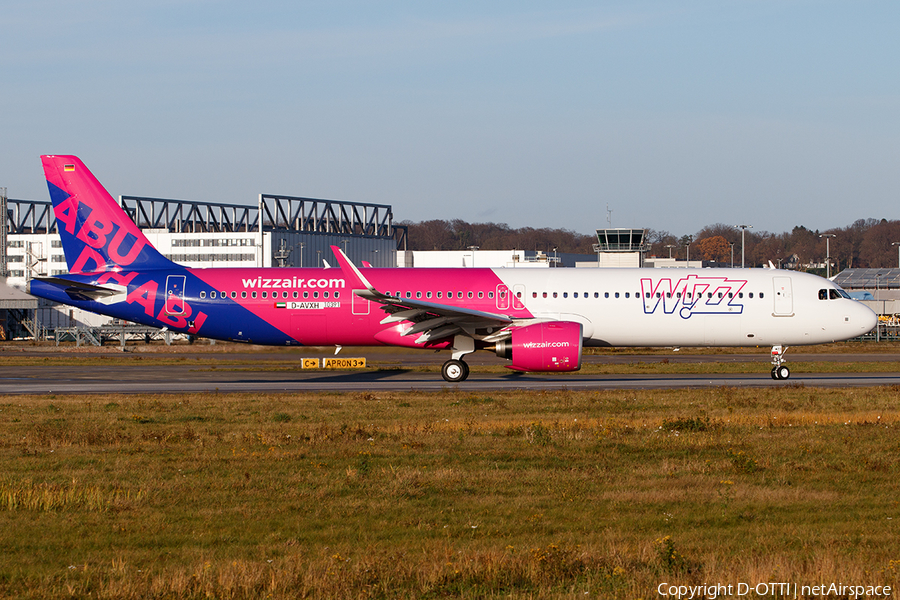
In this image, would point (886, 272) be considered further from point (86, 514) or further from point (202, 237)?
point (86, 514)

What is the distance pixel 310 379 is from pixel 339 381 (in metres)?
1.79

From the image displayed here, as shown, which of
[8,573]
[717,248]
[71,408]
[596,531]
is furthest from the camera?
[717,248]

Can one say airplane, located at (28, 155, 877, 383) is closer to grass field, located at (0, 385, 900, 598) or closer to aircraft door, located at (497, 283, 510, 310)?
aircraft door, located at (497, 283, 510, 310)

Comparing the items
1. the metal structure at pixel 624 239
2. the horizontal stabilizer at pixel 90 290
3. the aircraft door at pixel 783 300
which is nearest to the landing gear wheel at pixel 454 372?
the aircraft door at pixel 783 300

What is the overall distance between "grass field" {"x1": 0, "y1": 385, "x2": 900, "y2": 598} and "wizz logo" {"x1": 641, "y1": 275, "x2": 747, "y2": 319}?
33.1 ft

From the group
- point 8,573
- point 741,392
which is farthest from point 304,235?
point 8,573

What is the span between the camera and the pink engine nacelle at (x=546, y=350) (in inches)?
1180

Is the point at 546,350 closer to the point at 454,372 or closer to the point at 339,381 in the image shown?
the point at 454,372

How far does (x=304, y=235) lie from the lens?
381ft

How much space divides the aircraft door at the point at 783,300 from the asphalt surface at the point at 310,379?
2606 millimetres

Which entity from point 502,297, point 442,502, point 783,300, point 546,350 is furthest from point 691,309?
point 442,502

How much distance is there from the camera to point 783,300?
32656 millimetres

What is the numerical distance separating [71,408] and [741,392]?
19.9m

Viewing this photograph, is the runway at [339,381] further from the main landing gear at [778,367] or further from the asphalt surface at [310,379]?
the main landing gear at [778,367]
